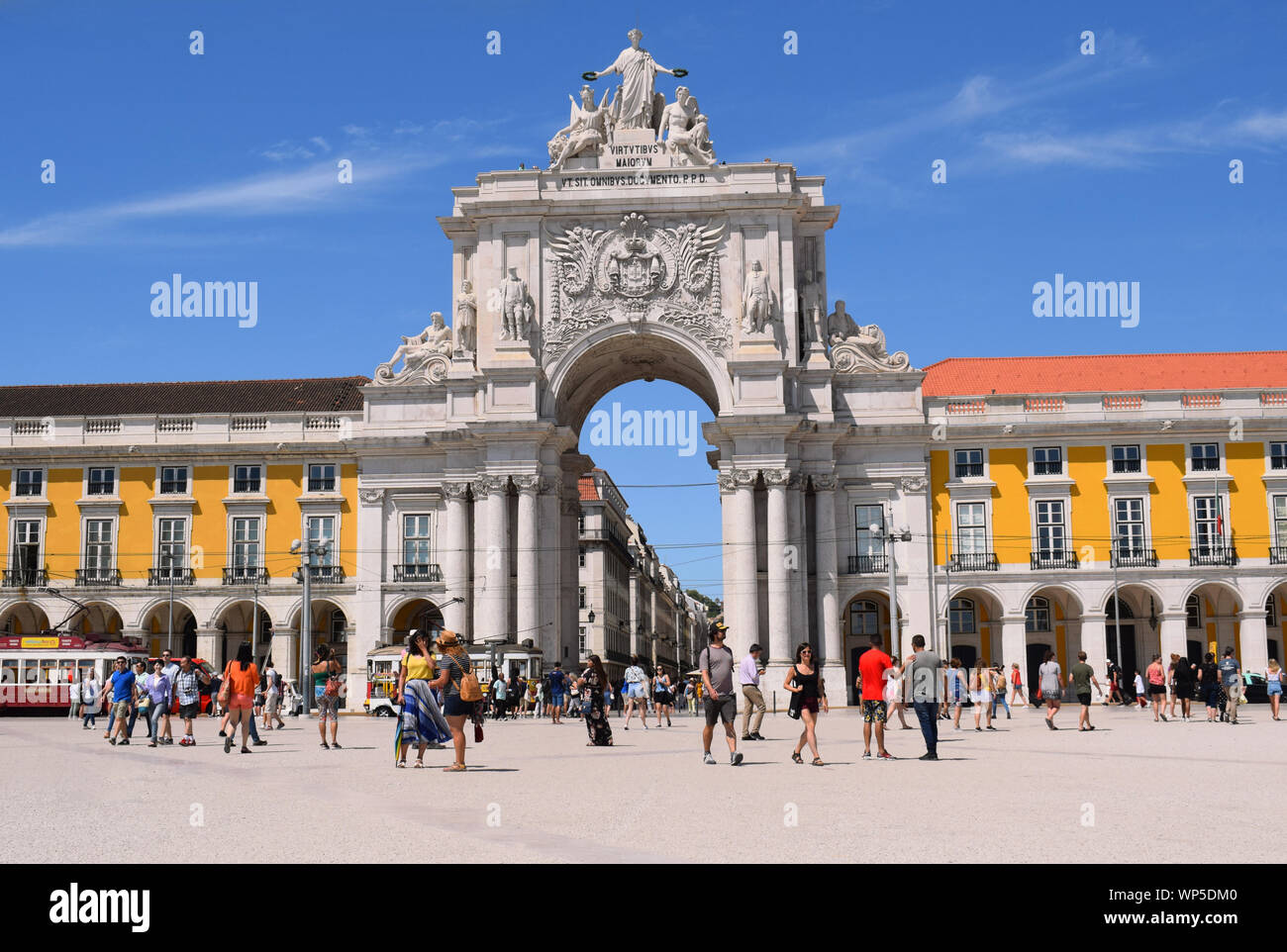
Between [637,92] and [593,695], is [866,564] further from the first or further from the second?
[593,695]

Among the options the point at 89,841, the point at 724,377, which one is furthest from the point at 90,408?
the point at 89,841

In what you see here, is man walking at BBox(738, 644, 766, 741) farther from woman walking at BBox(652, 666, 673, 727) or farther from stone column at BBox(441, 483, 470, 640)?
stone column at BBox(441, 483, 470, 640)

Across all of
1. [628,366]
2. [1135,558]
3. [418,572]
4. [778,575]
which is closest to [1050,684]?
[778,575]

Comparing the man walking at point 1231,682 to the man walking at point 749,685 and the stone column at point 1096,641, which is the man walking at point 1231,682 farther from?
the stone column at point 1096,641

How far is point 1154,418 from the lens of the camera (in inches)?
2336

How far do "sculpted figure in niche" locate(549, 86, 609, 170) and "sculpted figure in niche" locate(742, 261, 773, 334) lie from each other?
9477 millimetres

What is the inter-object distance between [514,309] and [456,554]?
10.7m

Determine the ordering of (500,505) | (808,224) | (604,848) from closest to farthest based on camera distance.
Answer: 1. (604,848)
2. (500,505)
3. (808,224)

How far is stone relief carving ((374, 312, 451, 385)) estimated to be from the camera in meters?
60.6

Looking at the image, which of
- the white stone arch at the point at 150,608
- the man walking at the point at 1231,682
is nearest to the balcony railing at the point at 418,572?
the white stone arch at the point at 150,608

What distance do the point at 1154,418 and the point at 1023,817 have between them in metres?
49.2

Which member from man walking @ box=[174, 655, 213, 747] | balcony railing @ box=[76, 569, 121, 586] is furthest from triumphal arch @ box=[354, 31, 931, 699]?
man walking @ box=[174, 655, 213, 747]
